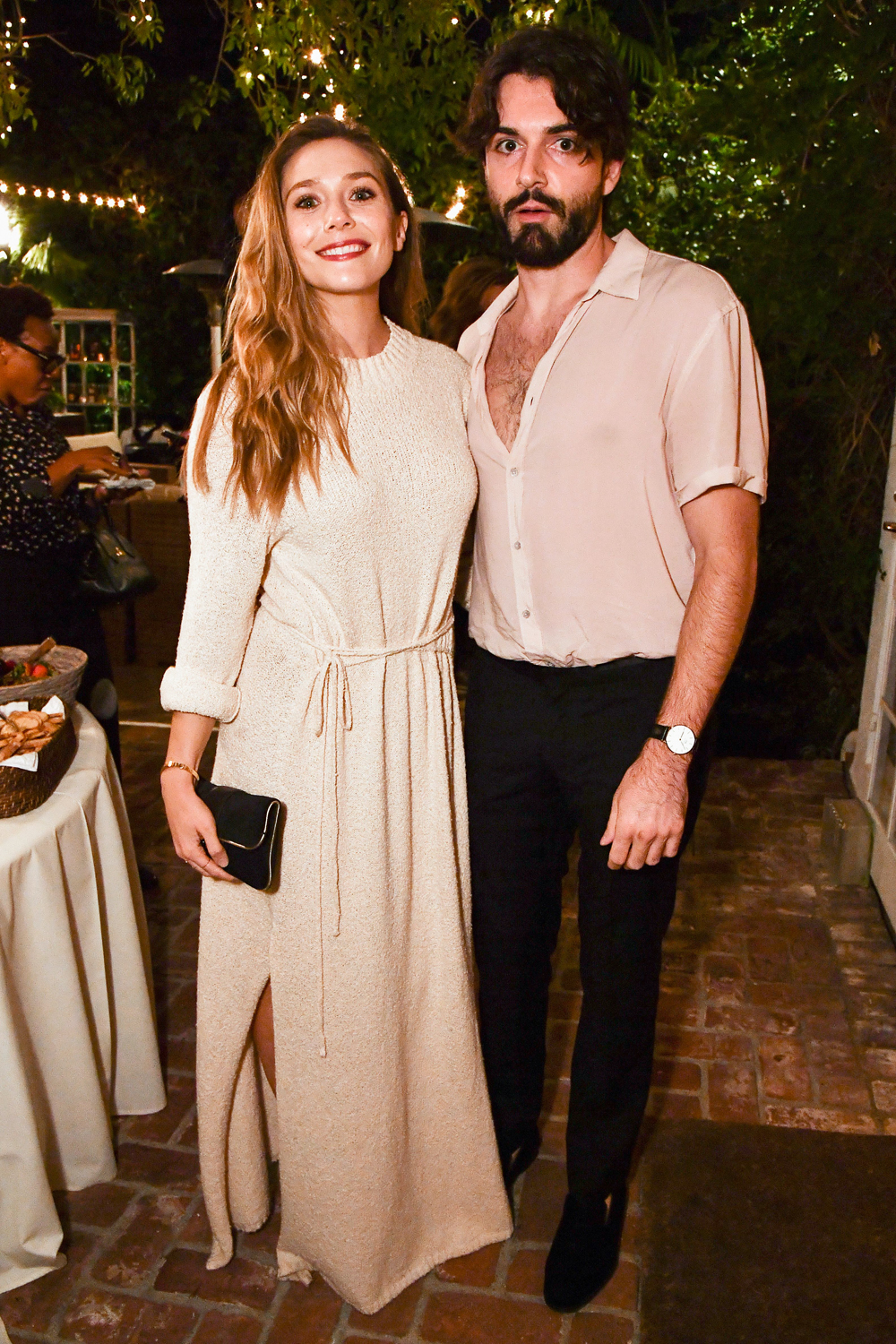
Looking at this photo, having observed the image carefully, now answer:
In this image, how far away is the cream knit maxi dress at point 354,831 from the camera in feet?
5.77

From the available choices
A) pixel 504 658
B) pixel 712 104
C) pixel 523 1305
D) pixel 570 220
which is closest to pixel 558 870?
pixel 504 658

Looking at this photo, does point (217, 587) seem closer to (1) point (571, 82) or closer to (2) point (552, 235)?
(2) point (552, 235)

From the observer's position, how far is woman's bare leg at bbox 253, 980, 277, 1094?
2041 millimetres

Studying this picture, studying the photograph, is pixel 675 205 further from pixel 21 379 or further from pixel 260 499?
pixel 260 499

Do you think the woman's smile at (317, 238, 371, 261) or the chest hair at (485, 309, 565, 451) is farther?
the chest hair at (485, 309, 565, 451)

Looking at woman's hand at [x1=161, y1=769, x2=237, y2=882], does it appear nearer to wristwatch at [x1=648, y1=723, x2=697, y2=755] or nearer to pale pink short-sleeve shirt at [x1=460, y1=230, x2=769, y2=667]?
pale pink short-sleeve shirt at [x1=460, y1=230, x2=769, y2=667]

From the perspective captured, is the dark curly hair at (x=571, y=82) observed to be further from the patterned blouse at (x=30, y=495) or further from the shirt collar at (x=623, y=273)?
the patterned blouse at (x=30, y=495)

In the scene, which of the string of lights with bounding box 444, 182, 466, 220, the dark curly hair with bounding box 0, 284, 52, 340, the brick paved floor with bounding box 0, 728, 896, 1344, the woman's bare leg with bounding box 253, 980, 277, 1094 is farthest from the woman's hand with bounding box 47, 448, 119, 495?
the string of lights with bounding box 444, 182, 466, 220

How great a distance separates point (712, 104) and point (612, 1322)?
4392mm

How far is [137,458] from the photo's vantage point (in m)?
8.63

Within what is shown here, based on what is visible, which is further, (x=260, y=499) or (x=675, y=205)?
(x=675, y=205)

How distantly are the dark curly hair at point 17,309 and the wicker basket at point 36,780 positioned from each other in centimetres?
164

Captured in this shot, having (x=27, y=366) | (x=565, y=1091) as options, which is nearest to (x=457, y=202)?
(x=27, y=366)

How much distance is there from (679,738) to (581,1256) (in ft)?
3.49
